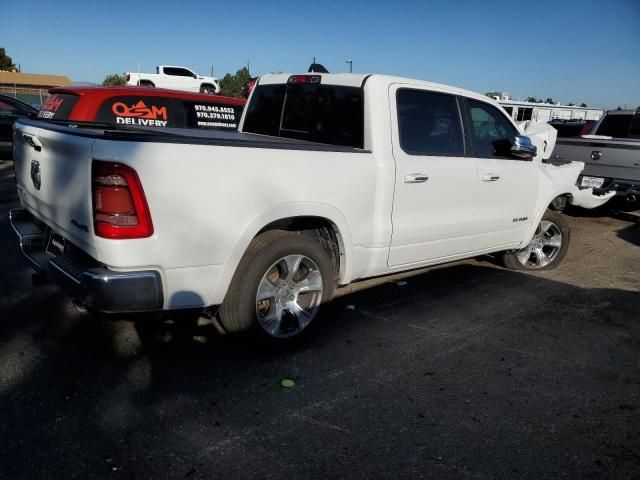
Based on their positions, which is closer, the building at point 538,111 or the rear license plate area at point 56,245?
the rear license plate area at point 56,245

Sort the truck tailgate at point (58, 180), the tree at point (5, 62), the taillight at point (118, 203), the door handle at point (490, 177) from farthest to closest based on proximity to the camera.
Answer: the tree at point (5, 62), the door handle at point (490, 177), the truck tailgate at point (58, 180), the taillight at point (118, 203)

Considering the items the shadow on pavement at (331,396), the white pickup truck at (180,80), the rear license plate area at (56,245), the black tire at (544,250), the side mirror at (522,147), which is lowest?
the shadow on pavement at (331,396)

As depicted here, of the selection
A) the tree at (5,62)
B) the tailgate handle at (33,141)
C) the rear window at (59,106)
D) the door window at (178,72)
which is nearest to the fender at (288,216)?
the tailgate handle at (33,141)

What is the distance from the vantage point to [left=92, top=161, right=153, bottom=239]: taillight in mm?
2678

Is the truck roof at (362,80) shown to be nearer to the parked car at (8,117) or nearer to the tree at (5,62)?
the parked car at (8,117)

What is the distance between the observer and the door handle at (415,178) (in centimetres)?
399

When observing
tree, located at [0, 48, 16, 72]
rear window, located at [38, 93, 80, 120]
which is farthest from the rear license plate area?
tree, located at [0, 48, 16, 72]

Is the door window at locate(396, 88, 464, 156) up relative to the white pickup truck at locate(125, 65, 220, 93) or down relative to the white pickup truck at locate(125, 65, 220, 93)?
down

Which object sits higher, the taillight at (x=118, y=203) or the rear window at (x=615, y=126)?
the rear window at (x=615, y=126)

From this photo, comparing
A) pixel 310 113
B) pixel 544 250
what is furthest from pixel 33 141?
pixel 544 250

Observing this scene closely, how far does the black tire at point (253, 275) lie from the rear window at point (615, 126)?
27.0ft

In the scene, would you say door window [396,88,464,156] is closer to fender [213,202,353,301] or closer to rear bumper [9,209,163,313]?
fender [213,202,353,301]

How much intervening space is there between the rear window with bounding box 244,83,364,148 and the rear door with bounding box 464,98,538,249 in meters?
1.24

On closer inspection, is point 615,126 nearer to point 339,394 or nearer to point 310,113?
point 310,113
